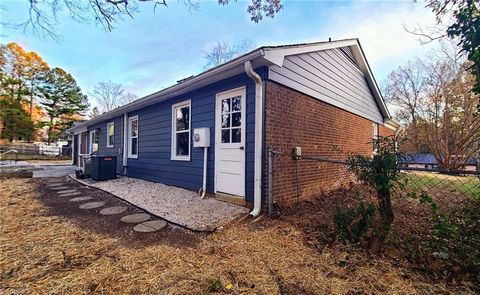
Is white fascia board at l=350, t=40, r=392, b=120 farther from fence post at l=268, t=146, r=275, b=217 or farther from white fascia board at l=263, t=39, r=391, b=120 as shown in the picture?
fence post at l=268, t=146, r=275, b=217

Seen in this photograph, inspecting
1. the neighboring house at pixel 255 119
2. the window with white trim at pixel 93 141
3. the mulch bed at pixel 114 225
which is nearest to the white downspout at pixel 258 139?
the neighboring house at pixel 255 119

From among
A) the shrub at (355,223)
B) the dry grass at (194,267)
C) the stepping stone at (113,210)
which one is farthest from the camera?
the stepping stone at (113,210)

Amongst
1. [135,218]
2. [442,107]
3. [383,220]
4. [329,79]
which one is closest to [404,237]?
[383,220]

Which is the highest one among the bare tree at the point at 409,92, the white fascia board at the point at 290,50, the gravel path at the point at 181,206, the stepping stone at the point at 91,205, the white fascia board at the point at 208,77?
the bare tree at the point at 409,92

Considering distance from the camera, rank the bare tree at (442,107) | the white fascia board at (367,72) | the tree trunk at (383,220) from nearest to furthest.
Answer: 1. the tree trunk at (383,220)
2. the white fascia board at (367,72)
3. the bare tree at (442,107)

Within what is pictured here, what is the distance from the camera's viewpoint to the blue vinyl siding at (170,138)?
4254mm

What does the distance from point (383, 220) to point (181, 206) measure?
341cm

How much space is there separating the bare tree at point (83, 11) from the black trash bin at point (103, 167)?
4.24 meters

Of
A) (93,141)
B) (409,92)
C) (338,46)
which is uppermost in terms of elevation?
(409,92)

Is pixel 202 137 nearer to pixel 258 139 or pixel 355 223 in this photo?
pixel 258 139

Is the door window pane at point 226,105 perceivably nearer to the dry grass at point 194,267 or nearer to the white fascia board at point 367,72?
the dry grass at point 194,267

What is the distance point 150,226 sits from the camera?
3453 millimetres

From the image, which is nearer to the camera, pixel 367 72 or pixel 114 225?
pixel 114 225

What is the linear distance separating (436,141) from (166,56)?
17.8m
